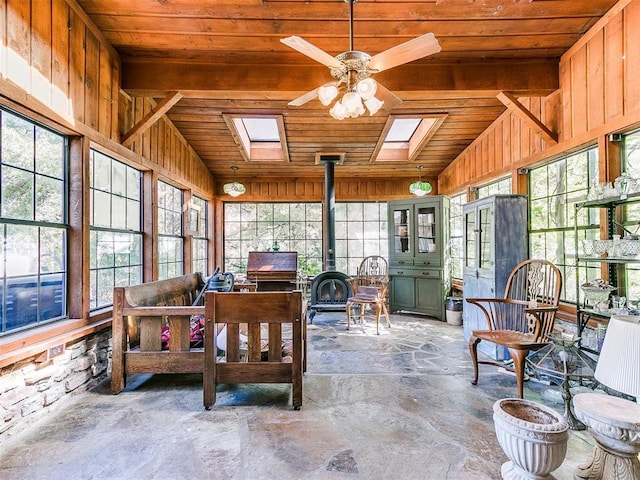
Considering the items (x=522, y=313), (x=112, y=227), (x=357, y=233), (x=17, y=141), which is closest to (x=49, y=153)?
(x=17, y=141)

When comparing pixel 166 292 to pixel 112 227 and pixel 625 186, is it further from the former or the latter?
pixel 625 186

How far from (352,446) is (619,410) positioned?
1.42m

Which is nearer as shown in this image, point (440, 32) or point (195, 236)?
point (440, 32)

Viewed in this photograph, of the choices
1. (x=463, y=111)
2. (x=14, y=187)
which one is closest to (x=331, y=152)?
(x=463, y=111)

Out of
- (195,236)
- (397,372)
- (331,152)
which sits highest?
(331,152)

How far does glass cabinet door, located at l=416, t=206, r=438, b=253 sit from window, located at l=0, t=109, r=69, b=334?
510 centimetres

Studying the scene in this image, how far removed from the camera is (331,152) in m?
5.93

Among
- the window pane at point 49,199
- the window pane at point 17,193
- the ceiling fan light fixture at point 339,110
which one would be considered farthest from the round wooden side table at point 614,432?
the window pane at point 49,199

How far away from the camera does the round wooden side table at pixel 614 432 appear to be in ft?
4.78

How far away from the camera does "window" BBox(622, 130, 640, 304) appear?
112 inches

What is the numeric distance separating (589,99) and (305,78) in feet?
9.34

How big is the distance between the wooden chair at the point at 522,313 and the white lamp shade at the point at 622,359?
1496 mm

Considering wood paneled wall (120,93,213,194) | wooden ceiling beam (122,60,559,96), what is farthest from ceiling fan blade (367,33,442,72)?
wood paneled wall (120,93,213,194)

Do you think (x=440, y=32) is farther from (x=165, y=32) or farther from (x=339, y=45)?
(x=165, y=32)
